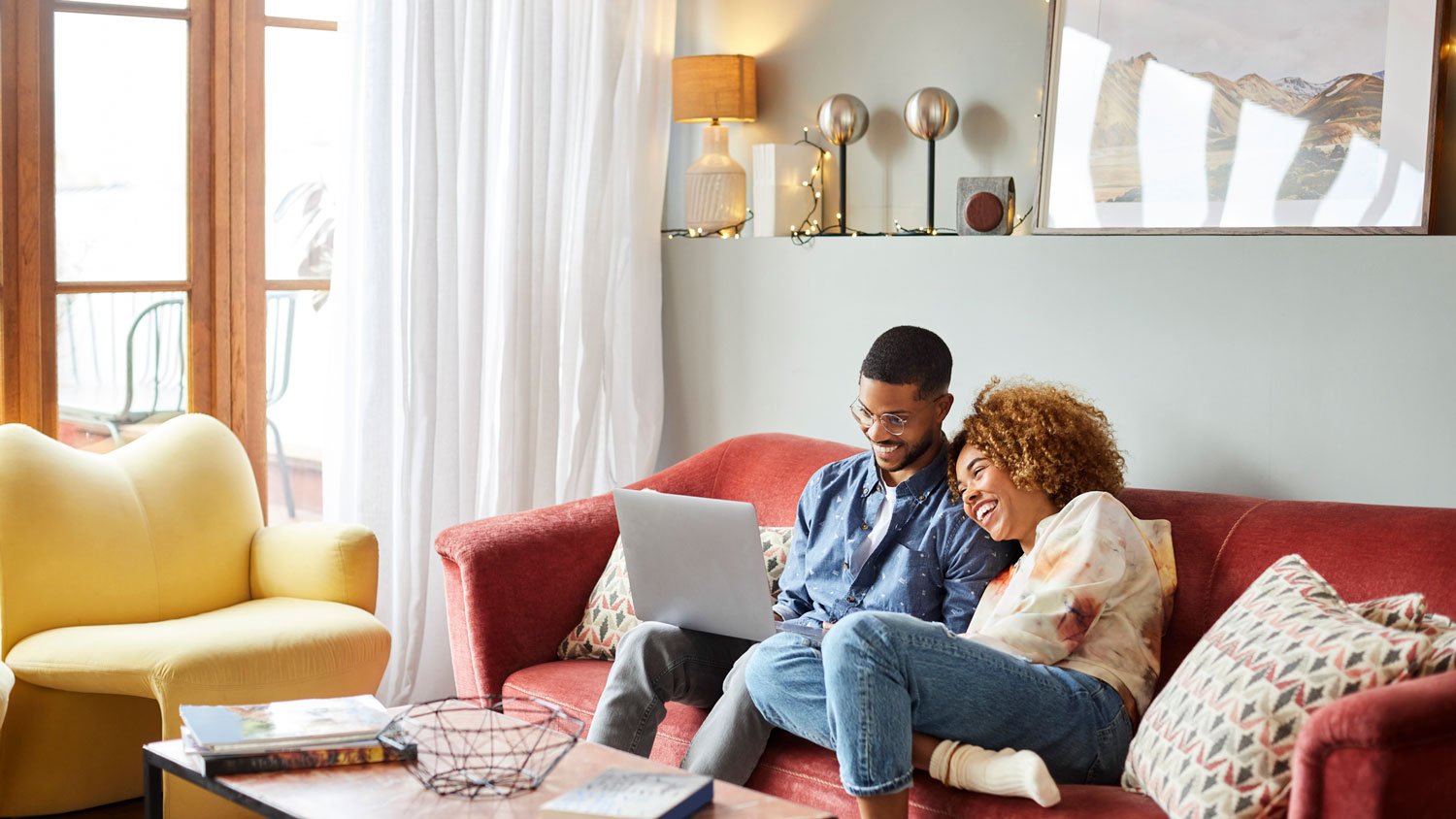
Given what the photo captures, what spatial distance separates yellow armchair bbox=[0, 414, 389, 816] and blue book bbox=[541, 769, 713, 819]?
1232 mm

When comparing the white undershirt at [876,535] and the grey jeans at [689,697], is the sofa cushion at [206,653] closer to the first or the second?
the grey jeans at [689,697]

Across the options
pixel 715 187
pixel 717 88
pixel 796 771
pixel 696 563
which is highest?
pixel 717 88

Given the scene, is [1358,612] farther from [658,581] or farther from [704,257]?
[704,257]

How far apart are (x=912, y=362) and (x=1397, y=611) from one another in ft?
3.05

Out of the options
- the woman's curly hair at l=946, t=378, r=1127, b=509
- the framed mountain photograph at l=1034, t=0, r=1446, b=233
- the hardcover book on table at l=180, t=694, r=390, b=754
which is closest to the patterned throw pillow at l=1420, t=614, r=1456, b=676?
the woman's curly hair at l=946, t=378, r=1127, b=509

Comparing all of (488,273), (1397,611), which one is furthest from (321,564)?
(1397,611)

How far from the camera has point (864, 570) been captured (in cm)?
264

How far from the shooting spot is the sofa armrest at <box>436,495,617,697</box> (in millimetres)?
2879

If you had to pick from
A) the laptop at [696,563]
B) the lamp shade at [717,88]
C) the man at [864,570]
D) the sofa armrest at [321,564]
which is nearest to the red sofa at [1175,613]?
the man at [864,570]

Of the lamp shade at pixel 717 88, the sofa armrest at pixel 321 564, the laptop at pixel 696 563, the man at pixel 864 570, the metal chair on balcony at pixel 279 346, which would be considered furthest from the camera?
the metal chair on balcony at pixel 279 346

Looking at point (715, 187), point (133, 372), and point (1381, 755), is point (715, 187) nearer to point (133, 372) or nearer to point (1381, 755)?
point (133, 372)

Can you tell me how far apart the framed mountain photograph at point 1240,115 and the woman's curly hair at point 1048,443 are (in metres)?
0.59

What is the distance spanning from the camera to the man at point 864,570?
8.10ft

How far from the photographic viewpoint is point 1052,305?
3014 mm
